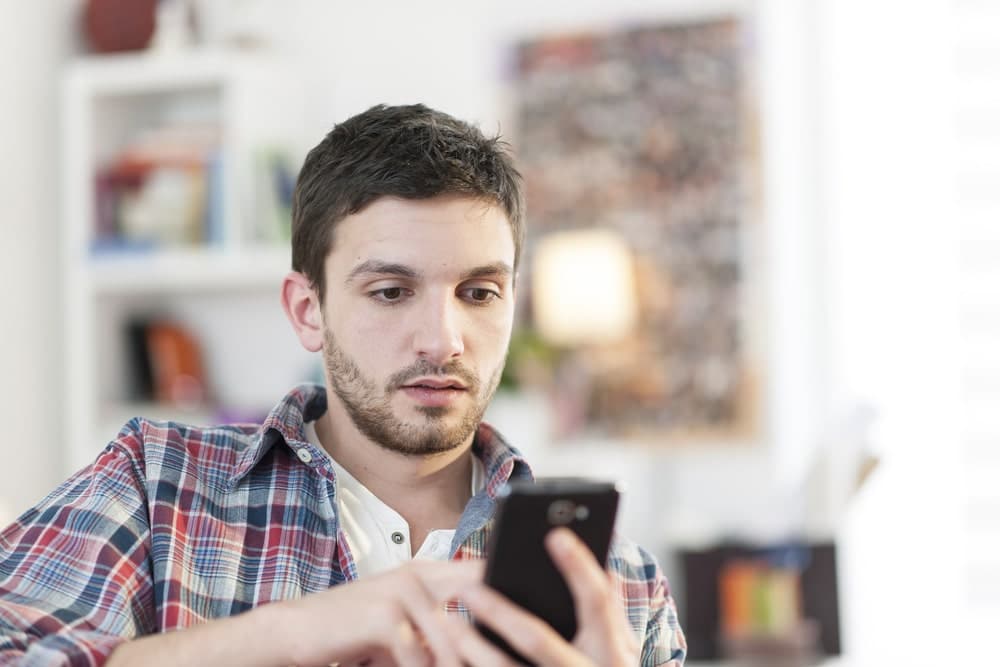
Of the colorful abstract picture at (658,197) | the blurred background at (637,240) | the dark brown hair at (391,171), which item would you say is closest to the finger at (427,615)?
the dark brown hair at (391,171)

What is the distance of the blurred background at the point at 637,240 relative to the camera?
356 centimetres

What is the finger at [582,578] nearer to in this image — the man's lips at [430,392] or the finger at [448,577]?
the finger at [448,577]

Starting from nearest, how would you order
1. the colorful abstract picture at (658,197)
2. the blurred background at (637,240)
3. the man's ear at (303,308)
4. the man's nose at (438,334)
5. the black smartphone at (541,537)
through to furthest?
the black smartphone at (541,537)
the man's nose at (438,334)
the man's ear at (303,308)
the blurred background at (637,240)
the colorful abstract picture at (658,197)

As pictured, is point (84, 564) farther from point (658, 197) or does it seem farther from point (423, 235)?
point (658, 197)

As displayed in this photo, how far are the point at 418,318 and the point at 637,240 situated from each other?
95.9 inches

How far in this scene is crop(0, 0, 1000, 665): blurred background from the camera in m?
3.56

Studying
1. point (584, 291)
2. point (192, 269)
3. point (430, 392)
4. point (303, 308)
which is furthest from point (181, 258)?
point (430, 392)

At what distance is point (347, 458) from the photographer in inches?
59.0

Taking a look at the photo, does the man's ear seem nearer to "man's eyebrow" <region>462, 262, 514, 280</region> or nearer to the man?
the man

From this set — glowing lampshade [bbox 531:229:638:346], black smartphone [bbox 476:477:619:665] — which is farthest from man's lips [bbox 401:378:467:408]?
glowing lampshade [bbox 531:229:638:346]

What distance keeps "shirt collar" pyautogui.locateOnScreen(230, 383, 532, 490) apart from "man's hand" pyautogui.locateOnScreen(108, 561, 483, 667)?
0.96ft

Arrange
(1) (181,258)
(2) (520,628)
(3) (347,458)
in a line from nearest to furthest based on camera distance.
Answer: (2) (520,628), (3) (347,458), (1) (181,258)

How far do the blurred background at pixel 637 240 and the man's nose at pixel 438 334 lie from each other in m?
2.02

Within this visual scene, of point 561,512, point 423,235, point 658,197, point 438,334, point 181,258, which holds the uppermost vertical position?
point 658,197
